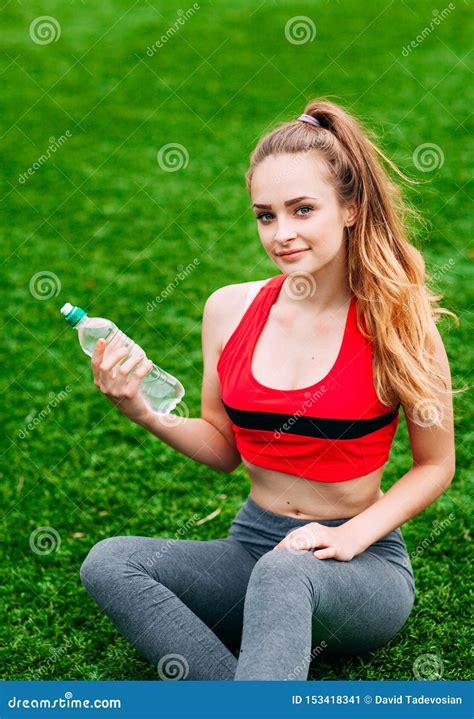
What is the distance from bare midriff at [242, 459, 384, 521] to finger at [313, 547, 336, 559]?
0.26 metres

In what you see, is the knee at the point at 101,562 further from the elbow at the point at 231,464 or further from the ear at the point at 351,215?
the ear at the point at 351,215

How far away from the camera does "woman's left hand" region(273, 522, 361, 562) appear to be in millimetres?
2535

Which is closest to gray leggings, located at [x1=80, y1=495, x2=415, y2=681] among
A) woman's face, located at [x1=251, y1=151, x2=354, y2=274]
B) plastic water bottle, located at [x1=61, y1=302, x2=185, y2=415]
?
plastic water bottle, located at [x1=61, y1=302, x2=185, y2=415]

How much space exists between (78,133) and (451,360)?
4597 mm

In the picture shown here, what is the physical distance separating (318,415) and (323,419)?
0.06 ft

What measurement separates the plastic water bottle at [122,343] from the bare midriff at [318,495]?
461 millimetres

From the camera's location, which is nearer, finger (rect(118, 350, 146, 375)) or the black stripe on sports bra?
finger (rect(118, 350, 146, 375))

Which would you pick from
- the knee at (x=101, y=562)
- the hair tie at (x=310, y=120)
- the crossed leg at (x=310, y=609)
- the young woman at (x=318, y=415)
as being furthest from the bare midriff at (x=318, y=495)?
the hair tie at (x=310, y=120)

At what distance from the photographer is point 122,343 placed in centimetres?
263

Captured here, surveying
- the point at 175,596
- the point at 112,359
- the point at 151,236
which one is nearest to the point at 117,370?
the point at 112,359

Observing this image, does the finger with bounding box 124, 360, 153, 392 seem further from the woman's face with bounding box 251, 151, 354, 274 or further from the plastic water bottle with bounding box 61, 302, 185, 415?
the woman's face with bounding box 251, 151, 354, 274

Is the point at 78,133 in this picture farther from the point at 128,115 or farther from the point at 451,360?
the point at 451,360

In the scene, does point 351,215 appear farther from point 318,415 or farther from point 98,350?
point 98,350

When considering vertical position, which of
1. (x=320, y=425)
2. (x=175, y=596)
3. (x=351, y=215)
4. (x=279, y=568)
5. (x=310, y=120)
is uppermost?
(x=310, y=120)
